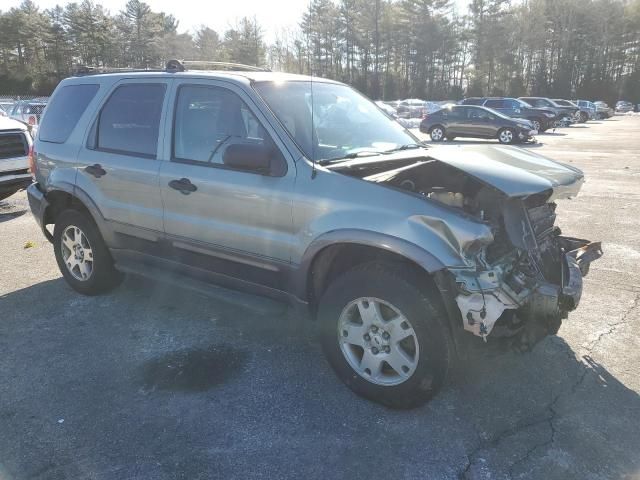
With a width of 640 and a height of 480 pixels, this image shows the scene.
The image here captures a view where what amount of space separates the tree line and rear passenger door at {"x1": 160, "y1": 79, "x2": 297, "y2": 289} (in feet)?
188

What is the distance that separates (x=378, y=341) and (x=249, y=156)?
1354 mm

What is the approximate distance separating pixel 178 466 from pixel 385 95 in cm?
7185

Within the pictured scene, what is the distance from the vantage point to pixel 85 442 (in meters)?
2.81

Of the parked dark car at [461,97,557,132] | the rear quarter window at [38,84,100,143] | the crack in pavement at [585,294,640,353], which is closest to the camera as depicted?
the crack in pavement at [585,294,640,353]

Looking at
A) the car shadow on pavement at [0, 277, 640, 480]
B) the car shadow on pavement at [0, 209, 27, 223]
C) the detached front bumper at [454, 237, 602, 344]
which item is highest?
the detached front bumper at [454, 237, 602, 344]

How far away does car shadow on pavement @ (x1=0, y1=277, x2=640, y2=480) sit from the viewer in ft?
8.61

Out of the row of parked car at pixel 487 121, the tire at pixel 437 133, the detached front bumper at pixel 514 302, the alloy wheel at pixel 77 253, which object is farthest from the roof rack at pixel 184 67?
the tire at pixel 437 133

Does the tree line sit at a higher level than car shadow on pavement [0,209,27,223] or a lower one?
higher

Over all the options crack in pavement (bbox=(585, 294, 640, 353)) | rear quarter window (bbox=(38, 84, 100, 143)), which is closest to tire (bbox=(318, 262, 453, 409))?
crack in pavement (bbox=(585, 294, 640, 353))

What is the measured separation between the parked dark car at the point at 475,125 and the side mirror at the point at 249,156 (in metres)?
20.3

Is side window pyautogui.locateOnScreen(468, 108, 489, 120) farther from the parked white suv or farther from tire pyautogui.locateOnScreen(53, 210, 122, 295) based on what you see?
tire pyautogui.locateOnScreen(53, 210, 122, 295)

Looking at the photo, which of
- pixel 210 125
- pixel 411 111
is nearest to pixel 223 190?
pixel 210 125

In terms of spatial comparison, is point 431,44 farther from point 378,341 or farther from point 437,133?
point 378,341

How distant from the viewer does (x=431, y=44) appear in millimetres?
72000
